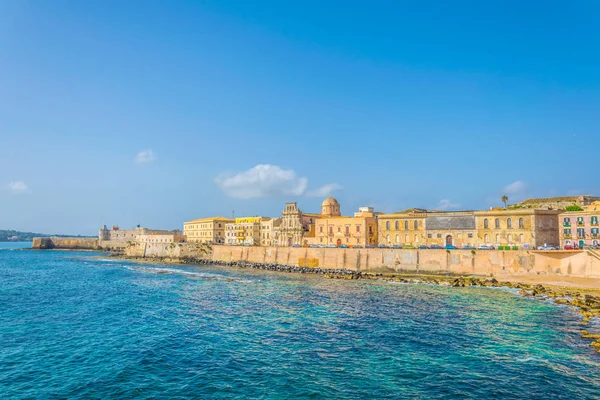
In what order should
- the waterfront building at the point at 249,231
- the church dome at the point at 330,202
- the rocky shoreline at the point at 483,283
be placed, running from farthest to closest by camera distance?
the waterfront building at the point at 249,231, the church dome at the point at 330,202, the rocky shoreline at the point at 483,283

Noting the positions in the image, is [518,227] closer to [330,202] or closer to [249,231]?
[330,202]

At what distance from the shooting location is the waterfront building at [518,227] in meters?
63.9

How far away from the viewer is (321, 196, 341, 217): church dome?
108 metres

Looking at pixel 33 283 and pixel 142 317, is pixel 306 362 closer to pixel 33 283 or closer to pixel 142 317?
pixel 142 317

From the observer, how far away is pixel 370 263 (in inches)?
2842

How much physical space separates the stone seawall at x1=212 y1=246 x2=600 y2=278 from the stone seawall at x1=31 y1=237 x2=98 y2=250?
4289 inches

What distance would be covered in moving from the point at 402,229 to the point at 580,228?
27.0m

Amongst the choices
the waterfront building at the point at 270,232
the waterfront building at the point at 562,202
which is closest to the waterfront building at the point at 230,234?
the waterfront building at the point at 270,232

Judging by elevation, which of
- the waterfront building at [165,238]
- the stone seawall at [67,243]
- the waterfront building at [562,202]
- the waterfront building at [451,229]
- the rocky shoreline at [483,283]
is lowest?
the rocky shoreline at [483,283]

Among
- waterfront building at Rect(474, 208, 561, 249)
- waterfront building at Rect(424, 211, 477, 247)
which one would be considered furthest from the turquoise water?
waterfront building at Rect(424, 211, 477, 247)

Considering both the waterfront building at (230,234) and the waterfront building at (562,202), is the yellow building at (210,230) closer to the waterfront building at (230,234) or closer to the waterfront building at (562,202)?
the waterfront building at (230,234)

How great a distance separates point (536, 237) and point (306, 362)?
53.1 metres

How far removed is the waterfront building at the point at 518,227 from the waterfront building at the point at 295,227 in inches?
1516

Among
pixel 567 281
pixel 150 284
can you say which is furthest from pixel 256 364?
pixel 567 281
